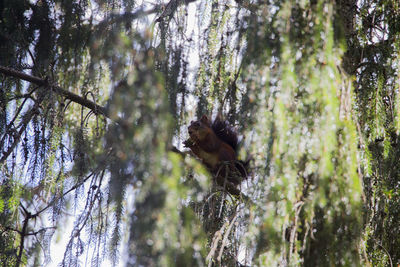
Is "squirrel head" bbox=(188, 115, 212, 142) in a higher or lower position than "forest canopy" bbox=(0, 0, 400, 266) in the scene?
higher

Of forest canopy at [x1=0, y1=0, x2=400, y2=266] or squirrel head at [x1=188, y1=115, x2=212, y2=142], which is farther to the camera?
squirrel head at [x1=188, y1=115, x2=212, y2=142]

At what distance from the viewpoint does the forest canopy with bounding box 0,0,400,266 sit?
892 mm

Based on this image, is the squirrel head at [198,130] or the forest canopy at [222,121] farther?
the squirrel head at [198,130]

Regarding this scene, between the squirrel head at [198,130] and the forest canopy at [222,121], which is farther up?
the squirrel head at [198,130]

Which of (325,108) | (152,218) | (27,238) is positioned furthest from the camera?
(27,238)

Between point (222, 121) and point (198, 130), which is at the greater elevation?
point (198, 130)

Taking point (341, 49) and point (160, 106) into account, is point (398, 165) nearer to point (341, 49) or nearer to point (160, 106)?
point (341, 49)

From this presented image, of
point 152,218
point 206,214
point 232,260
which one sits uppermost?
point 206,214

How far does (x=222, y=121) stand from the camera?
1597 millimetres

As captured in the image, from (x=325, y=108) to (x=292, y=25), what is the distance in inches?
8.7

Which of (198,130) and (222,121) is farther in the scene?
(198,130)

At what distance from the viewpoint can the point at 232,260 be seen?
152 centimetres

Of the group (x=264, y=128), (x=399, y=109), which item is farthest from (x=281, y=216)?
(x=399, y=109)

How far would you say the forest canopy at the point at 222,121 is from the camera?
892 mm
